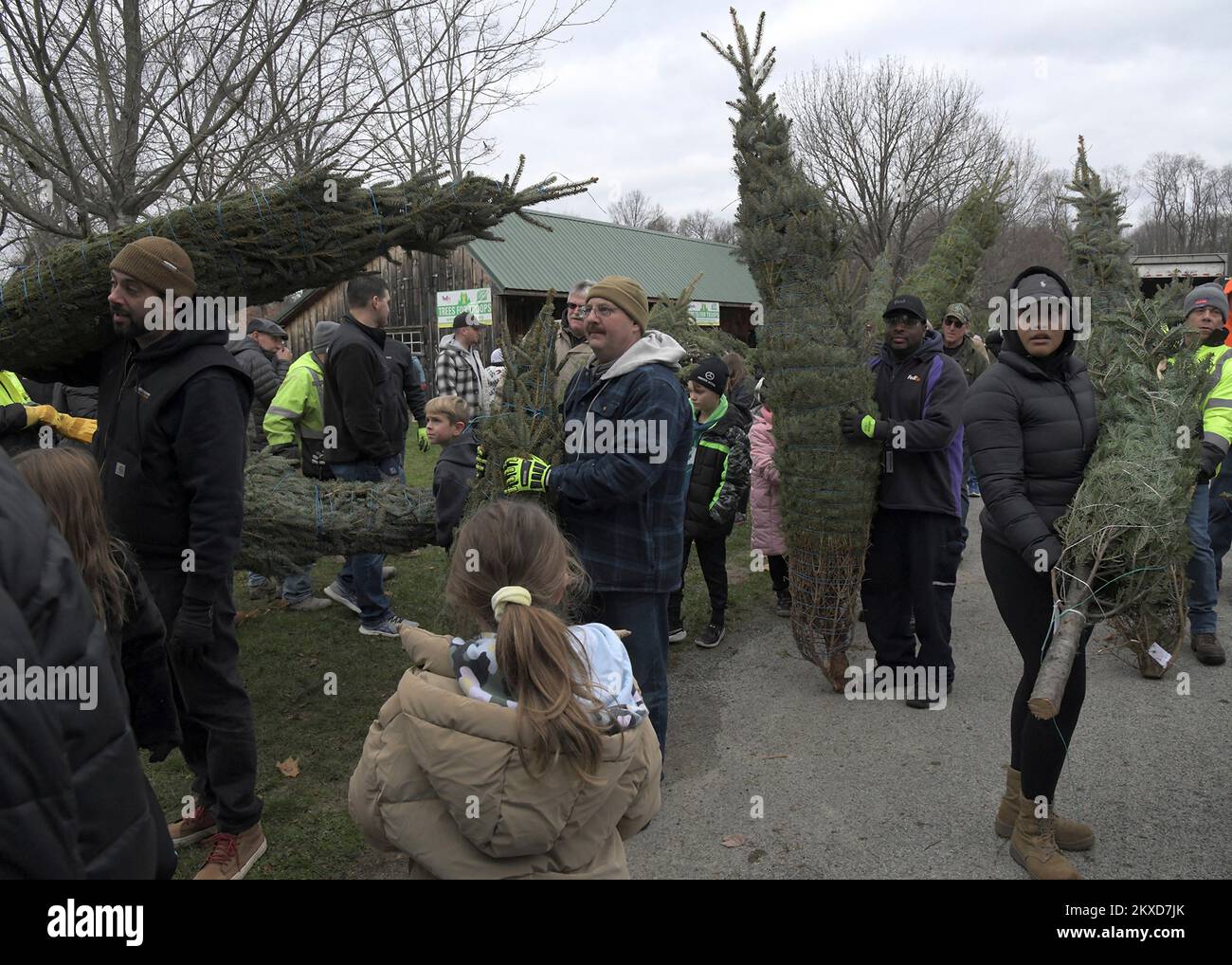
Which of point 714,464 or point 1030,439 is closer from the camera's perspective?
point 1030,439

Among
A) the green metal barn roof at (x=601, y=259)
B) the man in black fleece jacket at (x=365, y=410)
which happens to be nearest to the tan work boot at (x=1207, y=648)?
the man in black fleece jacket at (x=365, y=410)

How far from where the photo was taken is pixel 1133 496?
9.53 feet

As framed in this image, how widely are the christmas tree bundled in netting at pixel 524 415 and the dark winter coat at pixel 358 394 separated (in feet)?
7.02

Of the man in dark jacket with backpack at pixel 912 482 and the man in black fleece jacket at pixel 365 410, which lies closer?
the man in dark jacket with backpack at pixel 912 482

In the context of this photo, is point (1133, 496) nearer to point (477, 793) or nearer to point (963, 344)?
point (477, 793)

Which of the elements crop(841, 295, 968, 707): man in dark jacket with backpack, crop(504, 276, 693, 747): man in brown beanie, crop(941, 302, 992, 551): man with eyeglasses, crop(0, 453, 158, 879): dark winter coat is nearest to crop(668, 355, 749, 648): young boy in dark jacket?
crop(841, 295, 968, 707): man in dark jacket with backpack

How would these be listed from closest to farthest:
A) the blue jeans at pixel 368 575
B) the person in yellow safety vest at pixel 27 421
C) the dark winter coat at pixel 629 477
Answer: the dark winter coat at pixel 629 477, the person in yellow safety vest at pixel 27 421, the blue jeans at pixel 368 575

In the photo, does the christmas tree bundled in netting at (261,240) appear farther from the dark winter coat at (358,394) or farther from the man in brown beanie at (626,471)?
the dark winter coat at (358,394)

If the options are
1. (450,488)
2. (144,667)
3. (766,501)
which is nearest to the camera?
(144,667)

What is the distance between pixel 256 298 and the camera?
13.5ft

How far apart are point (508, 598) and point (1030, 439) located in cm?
226

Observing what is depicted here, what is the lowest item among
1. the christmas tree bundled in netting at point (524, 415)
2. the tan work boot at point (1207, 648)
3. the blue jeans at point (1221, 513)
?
the tan work boot at point (1207, 648)

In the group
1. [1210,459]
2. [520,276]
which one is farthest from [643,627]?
[520,276]

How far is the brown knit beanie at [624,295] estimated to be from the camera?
3.31 metres
